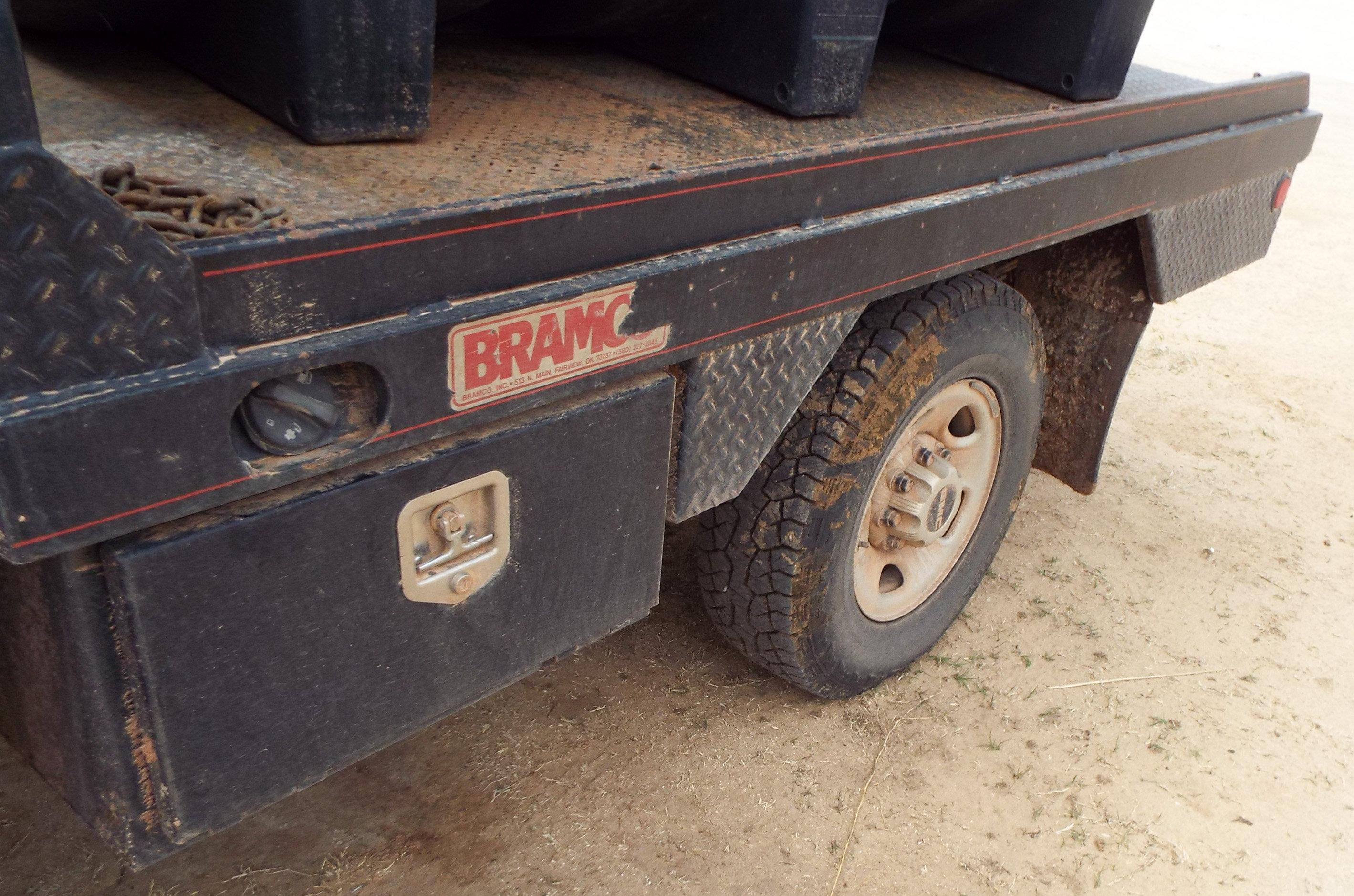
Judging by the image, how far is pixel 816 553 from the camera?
7.54 ft

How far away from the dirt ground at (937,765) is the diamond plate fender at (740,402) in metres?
0.82

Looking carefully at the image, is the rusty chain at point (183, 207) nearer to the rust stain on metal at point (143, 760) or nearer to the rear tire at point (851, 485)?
the rust stain on metal at point (143, 760)

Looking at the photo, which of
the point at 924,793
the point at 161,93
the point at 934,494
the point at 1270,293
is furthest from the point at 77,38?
the point at 1270,293

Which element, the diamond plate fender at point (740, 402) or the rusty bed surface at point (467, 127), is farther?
the diamond plate fender at point (740, 402)

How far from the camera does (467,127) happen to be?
5.57ft

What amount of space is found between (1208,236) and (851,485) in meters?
1.41

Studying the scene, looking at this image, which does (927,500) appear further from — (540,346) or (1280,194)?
(1280,194)

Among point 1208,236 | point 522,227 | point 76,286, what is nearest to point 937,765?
point 1208,236

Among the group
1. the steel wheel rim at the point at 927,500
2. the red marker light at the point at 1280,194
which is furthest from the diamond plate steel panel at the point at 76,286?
the red marker light at the point at 1280,194

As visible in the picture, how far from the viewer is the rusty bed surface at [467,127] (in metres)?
1.39

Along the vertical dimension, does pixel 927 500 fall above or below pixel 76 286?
below

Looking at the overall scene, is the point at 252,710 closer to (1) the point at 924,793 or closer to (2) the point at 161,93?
(2) the point at 161,93

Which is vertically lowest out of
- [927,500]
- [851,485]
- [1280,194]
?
[927,500]

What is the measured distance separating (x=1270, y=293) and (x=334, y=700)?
617 centimetres
